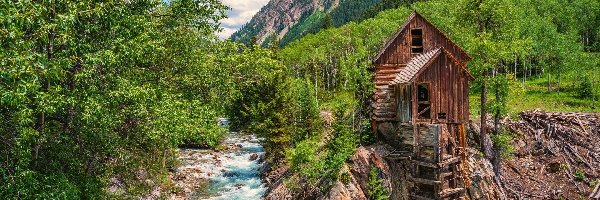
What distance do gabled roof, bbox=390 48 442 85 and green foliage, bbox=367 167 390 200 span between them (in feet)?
18.9

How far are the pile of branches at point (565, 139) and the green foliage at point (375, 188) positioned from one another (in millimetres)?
15318

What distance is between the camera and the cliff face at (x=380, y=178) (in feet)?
87.1

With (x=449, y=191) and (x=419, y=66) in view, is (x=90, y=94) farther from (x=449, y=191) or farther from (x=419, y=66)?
(x=449, y=191)

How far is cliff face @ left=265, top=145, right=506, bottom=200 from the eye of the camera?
87.1ft

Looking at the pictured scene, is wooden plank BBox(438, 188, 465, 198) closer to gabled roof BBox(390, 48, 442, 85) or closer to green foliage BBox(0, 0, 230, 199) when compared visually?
gabled roof BBox(390, 48, 442, 85)

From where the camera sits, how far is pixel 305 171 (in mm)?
27516

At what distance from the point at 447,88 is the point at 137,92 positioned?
1921cm

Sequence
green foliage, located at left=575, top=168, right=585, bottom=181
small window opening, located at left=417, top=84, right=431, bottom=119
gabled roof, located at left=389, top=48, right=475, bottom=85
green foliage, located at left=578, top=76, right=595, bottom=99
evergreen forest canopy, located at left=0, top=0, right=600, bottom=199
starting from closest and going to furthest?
evergreen forest canopy, located at left=0, top=0, right=600, bottom=199
gabled roof, located at left=389, top=48, right=475, bottom=85
small window opening, located at left=417, top=84, right=431, bottom=119
green foliage, located at left=575, top=168, right=585, bottom=181
green foliage, located at left=578, top=76, right=595, bottom=99

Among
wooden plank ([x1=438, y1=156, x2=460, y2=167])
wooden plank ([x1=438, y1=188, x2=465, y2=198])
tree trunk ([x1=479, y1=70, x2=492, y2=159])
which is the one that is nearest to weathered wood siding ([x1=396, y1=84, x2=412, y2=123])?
wooden plank ([x1=438, y1=156, x2=460, y2=167])

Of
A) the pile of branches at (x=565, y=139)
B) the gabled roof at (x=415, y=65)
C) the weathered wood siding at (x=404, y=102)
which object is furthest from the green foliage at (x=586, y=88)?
the weathered wood siding at (x=404, y=102)

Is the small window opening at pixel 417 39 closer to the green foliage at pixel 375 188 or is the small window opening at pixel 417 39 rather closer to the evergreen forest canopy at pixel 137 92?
the evergreen forest canopy at pixel 137 92

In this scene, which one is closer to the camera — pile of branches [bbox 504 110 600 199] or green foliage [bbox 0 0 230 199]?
green foliage [bbox 0 0 230 199]

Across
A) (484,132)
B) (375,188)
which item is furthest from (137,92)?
(484,132)

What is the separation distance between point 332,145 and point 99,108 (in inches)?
657
